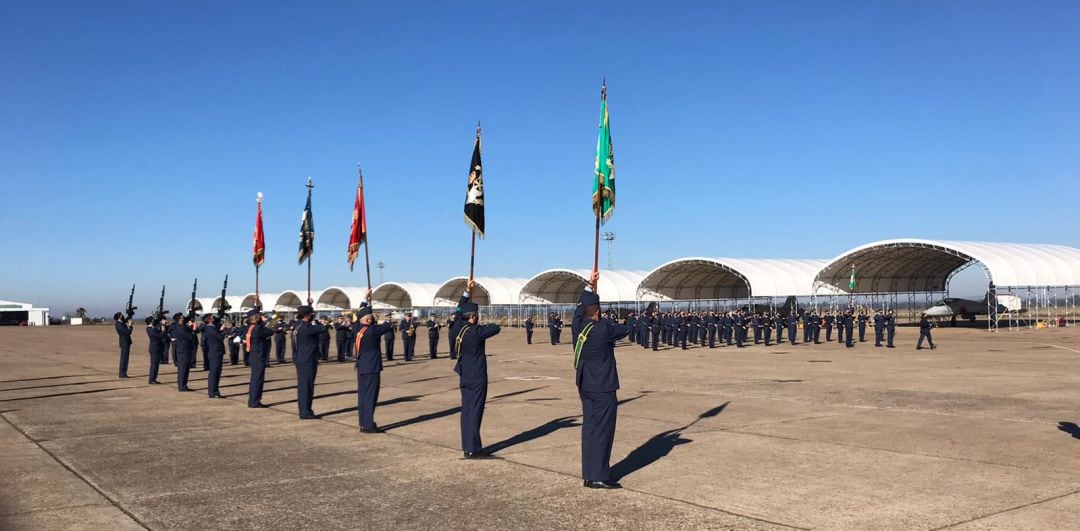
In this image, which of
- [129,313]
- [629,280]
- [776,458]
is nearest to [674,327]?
[129,313]

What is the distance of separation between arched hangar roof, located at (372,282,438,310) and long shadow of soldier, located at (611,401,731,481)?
6023cm

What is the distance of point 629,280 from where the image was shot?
63.0 meters

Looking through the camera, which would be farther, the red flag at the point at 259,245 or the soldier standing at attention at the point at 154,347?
the red flag at the point at 259,245

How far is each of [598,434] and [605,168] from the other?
649 cm

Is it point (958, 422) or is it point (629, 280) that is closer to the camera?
point (958, 422)

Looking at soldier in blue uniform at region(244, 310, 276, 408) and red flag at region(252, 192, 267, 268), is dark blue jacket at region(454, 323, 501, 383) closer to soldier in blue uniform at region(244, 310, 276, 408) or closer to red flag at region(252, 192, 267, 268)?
soldier in blue uniform at region(244, 310, 276, 408)

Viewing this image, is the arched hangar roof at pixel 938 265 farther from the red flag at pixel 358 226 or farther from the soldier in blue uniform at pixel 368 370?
the soldier in blue uniform at pixel 368 370

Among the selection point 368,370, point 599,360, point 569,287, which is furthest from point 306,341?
point 569,287

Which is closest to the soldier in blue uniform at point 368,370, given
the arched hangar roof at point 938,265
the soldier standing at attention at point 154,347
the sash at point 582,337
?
the sash at point 582,337

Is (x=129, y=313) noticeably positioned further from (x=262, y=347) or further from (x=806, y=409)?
(x=806, y=409)

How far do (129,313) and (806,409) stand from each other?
17.8 m

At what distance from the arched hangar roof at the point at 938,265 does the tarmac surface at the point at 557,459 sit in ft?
79.3

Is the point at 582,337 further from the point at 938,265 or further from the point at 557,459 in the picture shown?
the point at 938,265

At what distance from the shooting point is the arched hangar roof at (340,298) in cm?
8112
